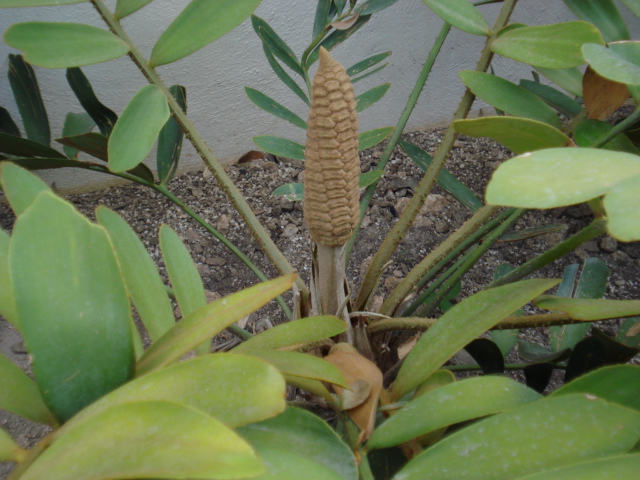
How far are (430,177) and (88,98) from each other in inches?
19.1

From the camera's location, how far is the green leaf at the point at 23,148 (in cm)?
62

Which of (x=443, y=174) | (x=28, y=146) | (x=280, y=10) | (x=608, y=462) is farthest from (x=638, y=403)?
(x=280, y=10)

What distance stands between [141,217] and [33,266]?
0.96m

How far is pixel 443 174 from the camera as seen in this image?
2.84ft

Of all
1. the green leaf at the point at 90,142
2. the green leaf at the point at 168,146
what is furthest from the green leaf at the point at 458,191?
the green leaf at the point at 90,142

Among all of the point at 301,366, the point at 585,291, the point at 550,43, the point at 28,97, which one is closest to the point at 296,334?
the point at 301,366

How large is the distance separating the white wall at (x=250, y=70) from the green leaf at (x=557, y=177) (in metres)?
0.98

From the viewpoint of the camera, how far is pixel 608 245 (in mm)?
1111

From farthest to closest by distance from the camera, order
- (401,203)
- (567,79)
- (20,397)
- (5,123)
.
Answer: (401,203), (5,123), (567,79), (20,397)

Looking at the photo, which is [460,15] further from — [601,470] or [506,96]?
[601,470]

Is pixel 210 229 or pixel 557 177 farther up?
pixel 557 177

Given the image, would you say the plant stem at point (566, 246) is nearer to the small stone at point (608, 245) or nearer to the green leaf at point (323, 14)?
the green leaf at point (323, 14)

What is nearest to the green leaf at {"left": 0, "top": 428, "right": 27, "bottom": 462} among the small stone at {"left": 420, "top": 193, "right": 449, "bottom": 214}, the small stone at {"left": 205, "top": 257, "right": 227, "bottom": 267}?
the small stone at {"left": 205, "top": 257, "right": 227, "bottom": 267}

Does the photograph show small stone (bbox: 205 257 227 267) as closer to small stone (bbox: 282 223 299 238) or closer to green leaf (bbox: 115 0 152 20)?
small stone (bbox: 282 223 299 238)
